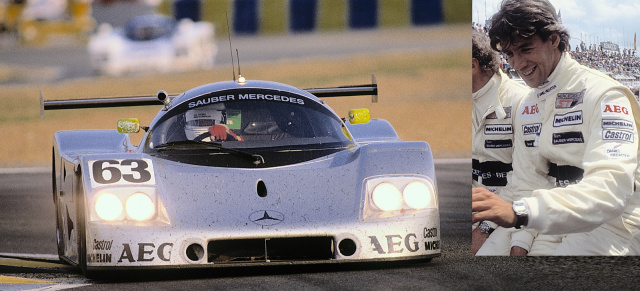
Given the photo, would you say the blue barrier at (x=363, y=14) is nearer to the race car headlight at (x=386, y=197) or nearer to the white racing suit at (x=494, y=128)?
the white racing suit at (x=494, y=128)

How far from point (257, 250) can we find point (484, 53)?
284 cm

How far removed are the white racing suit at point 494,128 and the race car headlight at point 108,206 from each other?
2.84 metres

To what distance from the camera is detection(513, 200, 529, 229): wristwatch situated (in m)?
7.32

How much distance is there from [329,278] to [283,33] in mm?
5565

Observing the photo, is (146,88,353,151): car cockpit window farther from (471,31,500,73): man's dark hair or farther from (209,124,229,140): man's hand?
(471,31,500,73): man's dark hair

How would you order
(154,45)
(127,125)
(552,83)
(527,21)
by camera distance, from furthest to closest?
1. (154,45)
2. (527,21)
3. (552,83)
4. (127,125)

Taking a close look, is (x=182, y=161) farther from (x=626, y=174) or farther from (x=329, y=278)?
(x=626, y=174)

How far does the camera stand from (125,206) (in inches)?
224

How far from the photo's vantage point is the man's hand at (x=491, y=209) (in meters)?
7.38

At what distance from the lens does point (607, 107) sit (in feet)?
24.1

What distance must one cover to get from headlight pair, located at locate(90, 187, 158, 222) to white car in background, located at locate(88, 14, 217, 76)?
5423 mm

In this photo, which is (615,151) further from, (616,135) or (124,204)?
(124,204)

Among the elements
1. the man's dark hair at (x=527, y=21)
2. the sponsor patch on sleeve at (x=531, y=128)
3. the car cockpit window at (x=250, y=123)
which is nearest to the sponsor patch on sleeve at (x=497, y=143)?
the sponsor patch on sleeve at (x=531, y=128)

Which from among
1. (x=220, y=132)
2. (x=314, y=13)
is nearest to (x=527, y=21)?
(x=220, y=132)
